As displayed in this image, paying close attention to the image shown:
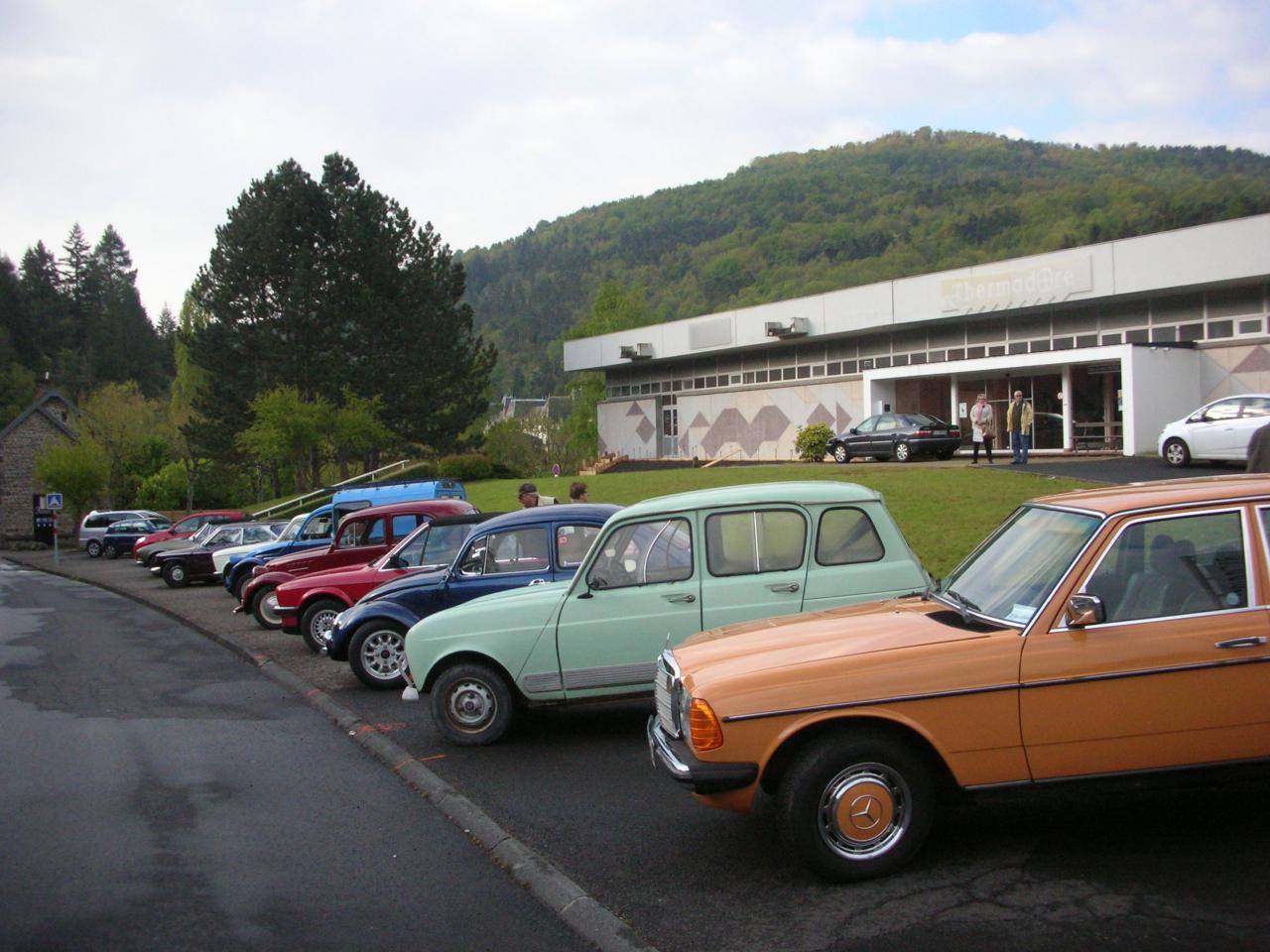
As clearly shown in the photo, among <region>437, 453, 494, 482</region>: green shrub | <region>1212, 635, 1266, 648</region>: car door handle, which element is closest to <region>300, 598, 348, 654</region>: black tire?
<region>1212, 635, 1266, 648</region>: car door handle

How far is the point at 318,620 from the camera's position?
546 inches

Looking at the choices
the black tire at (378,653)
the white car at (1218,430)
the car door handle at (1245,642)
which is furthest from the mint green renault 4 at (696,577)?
the white car at (1218,430)

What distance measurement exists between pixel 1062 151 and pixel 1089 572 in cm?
11659

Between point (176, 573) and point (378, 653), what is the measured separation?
1856 centimetres

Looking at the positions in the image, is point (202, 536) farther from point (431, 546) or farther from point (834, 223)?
point (834, 223)

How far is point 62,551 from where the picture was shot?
55031mm

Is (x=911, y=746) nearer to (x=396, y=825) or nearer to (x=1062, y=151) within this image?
(x=396, y=825)

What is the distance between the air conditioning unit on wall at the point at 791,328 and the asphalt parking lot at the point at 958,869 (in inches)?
1413

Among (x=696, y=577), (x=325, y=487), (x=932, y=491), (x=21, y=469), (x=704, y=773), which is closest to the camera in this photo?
(x=704, y=773)

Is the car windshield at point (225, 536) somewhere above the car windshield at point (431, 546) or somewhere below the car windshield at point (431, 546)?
below

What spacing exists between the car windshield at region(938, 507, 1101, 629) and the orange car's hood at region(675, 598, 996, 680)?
6.7 inches

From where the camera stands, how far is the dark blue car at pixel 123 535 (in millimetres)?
47125

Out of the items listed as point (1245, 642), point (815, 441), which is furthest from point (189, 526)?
point (1245, 642)

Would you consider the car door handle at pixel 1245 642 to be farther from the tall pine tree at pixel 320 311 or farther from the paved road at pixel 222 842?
the tall pine tree at pixel 320 311
